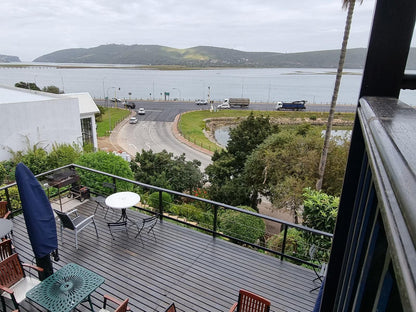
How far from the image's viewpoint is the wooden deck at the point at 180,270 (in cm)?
A: 466

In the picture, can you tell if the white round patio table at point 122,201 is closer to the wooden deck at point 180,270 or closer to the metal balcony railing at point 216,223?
the metal balcony railing at point 216,223

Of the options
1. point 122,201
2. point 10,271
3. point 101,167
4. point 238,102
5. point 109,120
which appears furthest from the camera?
point 238,102

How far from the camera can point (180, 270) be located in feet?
17.4

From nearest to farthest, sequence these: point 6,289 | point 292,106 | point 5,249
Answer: point 6,289, point 5,249, point 292,106

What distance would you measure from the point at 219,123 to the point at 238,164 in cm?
3501

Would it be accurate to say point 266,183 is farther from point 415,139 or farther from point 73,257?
point 415,139

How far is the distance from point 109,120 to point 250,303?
46780 mm

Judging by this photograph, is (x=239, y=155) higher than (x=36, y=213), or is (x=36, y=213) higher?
(x=36, y=213)

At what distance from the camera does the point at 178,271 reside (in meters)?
5.28

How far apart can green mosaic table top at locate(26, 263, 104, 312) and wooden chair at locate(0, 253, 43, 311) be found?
1.28 ft

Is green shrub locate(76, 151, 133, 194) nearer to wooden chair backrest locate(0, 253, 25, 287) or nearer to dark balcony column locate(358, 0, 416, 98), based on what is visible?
wooden chair backrest locate(0, 253, 25, 287)

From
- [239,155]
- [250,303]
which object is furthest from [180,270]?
[239,155]

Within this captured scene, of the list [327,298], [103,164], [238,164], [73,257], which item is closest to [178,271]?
A: [73,257]

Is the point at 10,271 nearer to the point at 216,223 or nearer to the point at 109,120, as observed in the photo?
the point at 216,223
